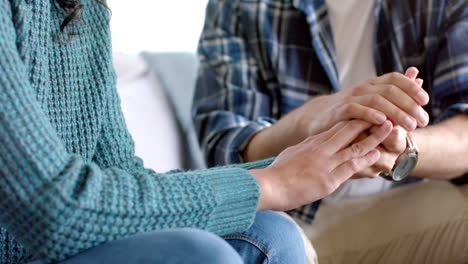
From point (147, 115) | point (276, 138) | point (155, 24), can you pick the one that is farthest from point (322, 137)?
point (155, 24)

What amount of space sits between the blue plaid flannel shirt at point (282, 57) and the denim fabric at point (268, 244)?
46cm

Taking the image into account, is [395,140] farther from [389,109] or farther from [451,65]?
[451,65]

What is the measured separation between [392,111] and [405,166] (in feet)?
0.49

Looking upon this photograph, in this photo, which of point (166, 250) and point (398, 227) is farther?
point (398, 227)

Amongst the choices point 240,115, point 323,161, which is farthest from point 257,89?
point 323,161

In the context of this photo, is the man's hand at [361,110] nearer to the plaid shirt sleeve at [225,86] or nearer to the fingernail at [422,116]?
the fingernail at [422,116]

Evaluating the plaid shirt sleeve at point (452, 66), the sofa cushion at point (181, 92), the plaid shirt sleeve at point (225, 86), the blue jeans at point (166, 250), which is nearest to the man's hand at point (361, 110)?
the plaid shirt sleeve at point (225, 86)

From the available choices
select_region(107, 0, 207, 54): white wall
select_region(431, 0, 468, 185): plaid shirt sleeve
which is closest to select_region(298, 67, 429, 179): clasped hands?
select_region(431, 0, 468, 185): plaid shirt sleeve

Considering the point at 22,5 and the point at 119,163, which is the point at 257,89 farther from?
the point at 22,5

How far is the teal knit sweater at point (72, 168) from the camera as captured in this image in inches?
24.1

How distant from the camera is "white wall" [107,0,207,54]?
5.41ft

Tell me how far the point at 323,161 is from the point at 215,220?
0.75 feet

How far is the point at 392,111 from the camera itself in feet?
3.24

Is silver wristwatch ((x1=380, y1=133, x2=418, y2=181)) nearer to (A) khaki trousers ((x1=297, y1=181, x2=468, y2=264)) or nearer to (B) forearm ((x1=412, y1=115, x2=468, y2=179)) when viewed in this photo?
(B) forearm ((x1=412, y1=115, x2=468, y2=179))
